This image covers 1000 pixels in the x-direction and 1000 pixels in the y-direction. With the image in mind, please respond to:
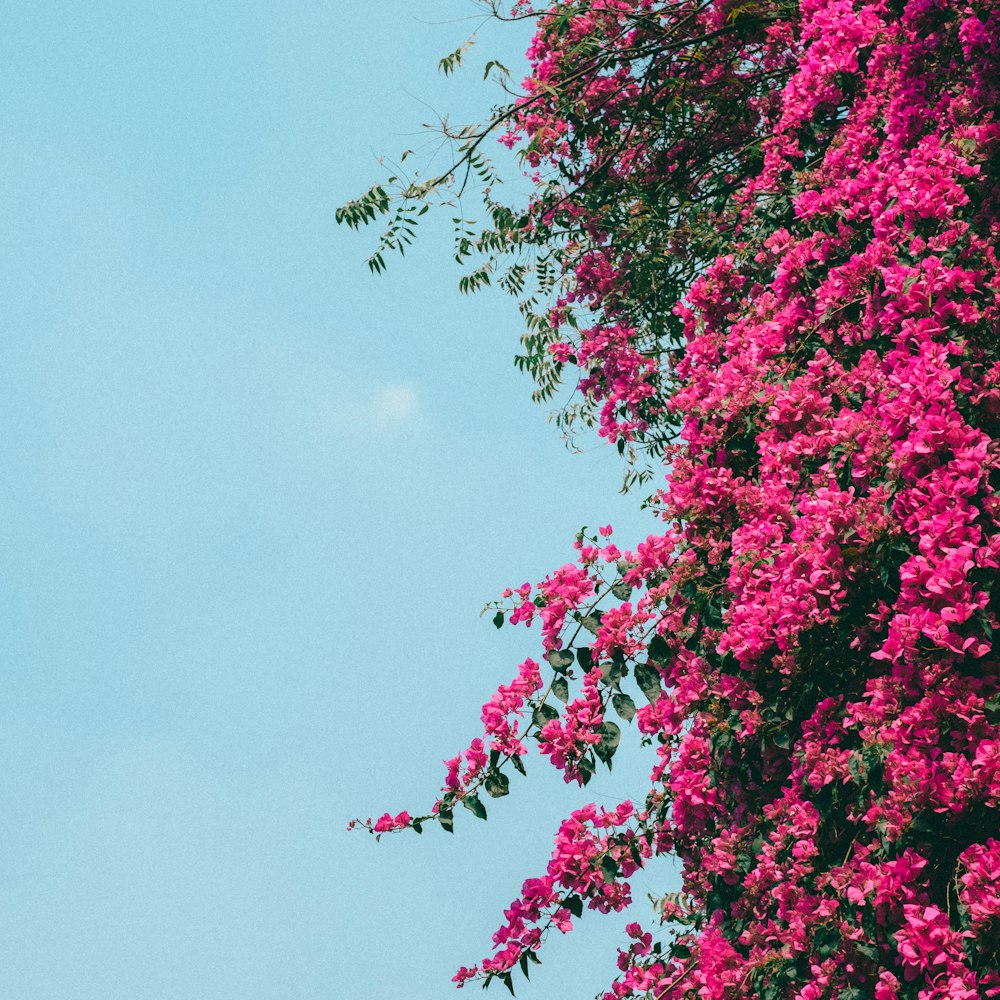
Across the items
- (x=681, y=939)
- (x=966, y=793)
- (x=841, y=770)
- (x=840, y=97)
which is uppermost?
(x=840, y=97)

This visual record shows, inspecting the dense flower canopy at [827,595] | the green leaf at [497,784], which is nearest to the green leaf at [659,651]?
the dense flower canopy at [827,595]

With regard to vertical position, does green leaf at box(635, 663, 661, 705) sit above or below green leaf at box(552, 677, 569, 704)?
below

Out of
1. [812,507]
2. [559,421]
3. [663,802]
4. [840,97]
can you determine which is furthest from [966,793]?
[559,421]

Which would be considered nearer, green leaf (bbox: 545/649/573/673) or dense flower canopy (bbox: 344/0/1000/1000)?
dense flower canopy (bbox: 344/0/1000/1000)

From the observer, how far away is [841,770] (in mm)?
4355

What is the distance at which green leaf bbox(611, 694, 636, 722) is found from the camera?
206 inches

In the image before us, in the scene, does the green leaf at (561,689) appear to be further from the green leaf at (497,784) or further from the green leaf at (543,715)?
the green leaf at (497,784)

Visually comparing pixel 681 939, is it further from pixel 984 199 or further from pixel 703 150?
pixel 703 150

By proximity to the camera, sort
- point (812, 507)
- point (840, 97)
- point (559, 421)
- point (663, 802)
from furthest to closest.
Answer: point (559, 421)
point (840, 97)
point (663, 802)
point (812, 507)

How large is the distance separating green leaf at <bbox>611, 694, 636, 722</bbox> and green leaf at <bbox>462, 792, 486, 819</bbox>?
0.71 metres

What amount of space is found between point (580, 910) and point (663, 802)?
1.89 ft

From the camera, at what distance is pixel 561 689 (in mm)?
5355

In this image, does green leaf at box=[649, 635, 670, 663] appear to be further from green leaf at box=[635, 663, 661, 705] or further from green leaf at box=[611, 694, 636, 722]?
green leaf at box=[611, 694, 636, 722]

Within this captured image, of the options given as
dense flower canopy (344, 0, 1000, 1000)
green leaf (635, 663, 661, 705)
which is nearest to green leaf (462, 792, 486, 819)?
dense flower canopy (344, 0, 1000, 1000)
